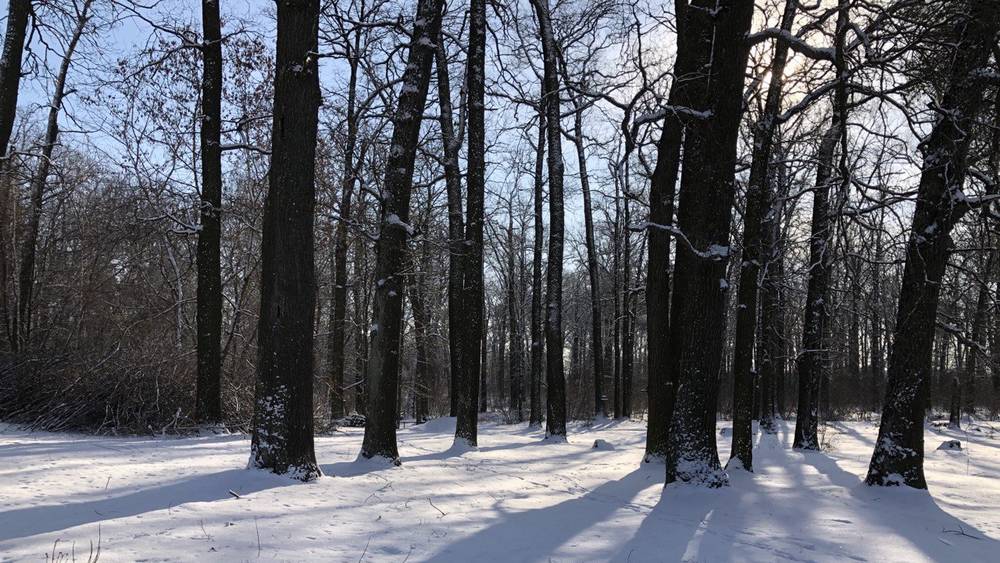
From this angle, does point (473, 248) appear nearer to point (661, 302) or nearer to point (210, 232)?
point (661, 302)

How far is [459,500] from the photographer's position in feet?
19.9

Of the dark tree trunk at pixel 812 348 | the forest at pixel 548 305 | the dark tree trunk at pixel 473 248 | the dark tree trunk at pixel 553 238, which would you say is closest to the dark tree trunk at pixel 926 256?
the forest at pixel 548 305

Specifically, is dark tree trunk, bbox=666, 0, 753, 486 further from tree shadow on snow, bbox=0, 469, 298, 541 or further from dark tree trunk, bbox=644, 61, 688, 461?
tree shadow on snow, bbox=0, 469, 298, 541

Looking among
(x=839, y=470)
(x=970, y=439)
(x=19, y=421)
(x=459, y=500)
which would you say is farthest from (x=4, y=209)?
(x=970, y=439)

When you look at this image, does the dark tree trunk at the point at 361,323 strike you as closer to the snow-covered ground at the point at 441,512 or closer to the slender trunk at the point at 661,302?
the slender trunk at the point at 661,302

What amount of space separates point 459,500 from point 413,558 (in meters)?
2.04

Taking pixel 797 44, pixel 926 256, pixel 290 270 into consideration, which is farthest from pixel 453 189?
pixel 926 256

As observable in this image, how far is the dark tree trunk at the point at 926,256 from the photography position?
22.9 ft

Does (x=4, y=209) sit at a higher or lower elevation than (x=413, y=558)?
higher

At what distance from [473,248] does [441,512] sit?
670 cm

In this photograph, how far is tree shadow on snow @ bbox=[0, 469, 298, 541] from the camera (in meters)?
4.01

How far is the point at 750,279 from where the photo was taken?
30.8ft

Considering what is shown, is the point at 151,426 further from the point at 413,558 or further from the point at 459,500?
the point at 413,558

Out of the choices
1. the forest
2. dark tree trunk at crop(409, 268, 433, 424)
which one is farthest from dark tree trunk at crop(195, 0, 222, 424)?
dark tree trunk at crop(409, 268, 433, 424)
